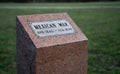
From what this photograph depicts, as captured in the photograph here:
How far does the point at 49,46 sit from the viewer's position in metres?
3.95

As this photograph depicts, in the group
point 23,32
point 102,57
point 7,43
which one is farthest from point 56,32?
point 7,43

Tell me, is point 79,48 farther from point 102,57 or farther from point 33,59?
point 102,57

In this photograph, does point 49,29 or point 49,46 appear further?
point 49,29

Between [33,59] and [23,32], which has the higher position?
[23,32]

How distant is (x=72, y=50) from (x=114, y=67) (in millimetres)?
1839

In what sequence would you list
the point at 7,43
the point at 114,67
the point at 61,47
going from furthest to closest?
the point at 7,43 → the point at 114,67 → the point at 61,47

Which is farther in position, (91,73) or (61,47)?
(91,73)

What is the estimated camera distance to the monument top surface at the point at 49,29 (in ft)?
13.1

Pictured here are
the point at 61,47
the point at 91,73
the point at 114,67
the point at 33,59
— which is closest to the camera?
the point at 33,59

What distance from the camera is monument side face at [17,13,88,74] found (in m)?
3.91

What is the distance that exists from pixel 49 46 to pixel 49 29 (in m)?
0.37

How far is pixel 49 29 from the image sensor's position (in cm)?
422

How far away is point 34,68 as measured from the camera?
388 centimetres

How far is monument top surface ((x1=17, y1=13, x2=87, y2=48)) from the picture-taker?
4.00 metres
